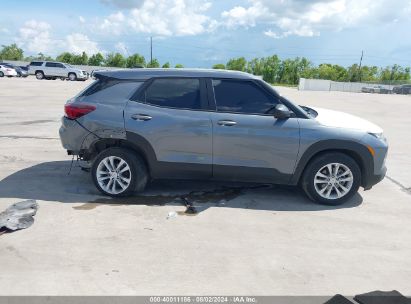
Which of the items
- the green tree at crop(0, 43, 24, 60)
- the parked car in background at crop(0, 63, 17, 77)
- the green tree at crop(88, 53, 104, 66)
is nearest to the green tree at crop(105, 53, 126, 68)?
the green tree at crop(88, 53, 104, 66)

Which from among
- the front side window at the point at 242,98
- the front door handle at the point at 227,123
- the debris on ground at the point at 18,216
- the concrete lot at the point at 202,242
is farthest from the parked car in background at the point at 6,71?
the front door handle at the point at 227,123

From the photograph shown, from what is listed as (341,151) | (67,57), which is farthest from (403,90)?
(67,57)

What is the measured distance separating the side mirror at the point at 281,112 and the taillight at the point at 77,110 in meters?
2.45

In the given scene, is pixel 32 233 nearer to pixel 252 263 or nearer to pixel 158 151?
pixel 158 151

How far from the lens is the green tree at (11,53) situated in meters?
99.3

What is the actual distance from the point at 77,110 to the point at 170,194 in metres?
1.74

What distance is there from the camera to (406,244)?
4379mm

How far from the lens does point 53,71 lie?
4112cm

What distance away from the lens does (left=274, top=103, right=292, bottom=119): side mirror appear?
5082mm

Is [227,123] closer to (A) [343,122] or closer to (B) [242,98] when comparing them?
(B) [242,98]

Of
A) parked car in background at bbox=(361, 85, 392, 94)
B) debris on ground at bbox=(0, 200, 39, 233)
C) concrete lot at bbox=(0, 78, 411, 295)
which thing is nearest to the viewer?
concrete lot at bbox=(0, 78, 411, 295)

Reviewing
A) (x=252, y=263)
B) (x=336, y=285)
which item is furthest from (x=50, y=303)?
(x=336, y=285)

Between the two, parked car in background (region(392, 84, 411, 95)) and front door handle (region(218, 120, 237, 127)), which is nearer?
front door handle (region(218, 120, 237, 127))

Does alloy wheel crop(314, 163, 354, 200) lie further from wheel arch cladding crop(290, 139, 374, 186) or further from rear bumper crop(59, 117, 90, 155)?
rear bumper crop(59, 117, 90, 155)
